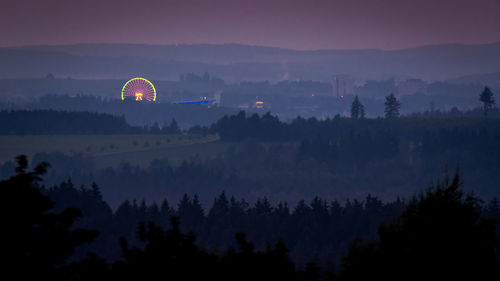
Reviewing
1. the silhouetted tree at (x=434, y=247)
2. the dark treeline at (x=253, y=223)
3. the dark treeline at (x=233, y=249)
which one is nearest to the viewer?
the dark treeline at (x=233, y=249)

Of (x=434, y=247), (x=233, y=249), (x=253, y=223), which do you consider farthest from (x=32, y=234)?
(x=253, y=223)

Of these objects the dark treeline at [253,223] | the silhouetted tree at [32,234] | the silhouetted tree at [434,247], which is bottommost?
the dark treeline at [253,223]

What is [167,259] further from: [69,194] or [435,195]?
[69,194]

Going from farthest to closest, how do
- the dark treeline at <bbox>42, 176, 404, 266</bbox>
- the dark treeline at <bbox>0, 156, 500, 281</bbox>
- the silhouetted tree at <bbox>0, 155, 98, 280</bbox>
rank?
the dark treeline at <bbox>42, 176, 404, 266</bbox> < the dark treeline at <bbox>0, 156, 500, 281</bbox> < the silhouetted tree at <bbox>0, 155, 98, 280</bbox>

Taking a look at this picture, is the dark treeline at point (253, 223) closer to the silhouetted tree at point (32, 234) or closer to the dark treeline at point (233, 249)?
the dark treeline at point (233, 249)

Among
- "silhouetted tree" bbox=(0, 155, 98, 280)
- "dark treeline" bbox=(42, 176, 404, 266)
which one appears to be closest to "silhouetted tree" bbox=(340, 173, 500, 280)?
"silhouetted tree" bbox=(0, 155, 98, 280)

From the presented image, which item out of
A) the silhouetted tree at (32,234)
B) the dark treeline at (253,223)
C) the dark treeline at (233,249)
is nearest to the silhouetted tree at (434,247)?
the dark treeline at (233,249)

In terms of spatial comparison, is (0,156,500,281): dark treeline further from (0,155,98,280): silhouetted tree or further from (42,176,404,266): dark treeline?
(42,176,404,266): dark treeline

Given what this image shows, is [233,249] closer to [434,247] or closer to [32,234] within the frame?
[32,234]

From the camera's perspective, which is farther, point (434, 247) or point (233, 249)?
point (434, 247)

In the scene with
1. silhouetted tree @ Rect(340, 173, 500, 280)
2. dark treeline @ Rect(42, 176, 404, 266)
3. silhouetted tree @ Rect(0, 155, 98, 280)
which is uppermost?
silhouetted tree @ Rect(0, 155, 98, 280)

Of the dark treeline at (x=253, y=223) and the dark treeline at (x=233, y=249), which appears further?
the dark treeline at (x=253, y=223)

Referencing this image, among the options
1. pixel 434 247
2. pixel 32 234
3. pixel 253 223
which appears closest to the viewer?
pixel 32 234

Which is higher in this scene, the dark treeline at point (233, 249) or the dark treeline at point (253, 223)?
the dark treeline at point (233, 249)
